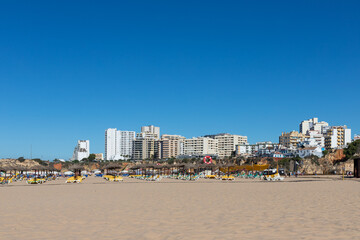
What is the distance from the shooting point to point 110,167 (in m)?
48.5

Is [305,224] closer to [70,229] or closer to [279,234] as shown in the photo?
[279,234]

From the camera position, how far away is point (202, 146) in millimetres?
194750

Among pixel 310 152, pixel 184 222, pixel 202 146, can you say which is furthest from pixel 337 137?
pixel 184 222

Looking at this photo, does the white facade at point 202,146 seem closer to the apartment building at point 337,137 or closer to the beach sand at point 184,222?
the apartment building at point 337,137

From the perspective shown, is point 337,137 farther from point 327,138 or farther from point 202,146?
point 202,146

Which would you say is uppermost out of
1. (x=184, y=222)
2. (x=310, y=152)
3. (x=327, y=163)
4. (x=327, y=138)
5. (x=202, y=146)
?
(x=327, y=138)

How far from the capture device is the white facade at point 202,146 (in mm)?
194000

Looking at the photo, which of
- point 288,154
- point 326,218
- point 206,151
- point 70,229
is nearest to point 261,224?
point 326,218

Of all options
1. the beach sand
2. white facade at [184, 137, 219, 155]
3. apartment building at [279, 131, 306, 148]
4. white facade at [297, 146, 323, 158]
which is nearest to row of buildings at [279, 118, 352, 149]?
apartment building at [279, 131, 306, 148]

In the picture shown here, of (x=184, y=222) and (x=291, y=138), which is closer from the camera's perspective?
(x=184, y=222)

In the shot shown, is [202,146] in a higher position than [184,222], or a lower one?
lower

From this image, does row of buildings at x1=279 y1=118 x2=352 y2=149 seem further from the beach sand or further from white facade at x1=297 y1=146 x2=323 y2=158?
the beach sand

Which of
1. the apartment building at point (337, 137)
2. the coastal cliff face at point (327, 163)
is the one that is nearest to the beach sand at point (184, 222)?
the coastal cliff face at point (327, 163)

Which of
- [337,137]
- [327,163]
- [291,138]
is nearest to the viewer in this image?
[327,163]
